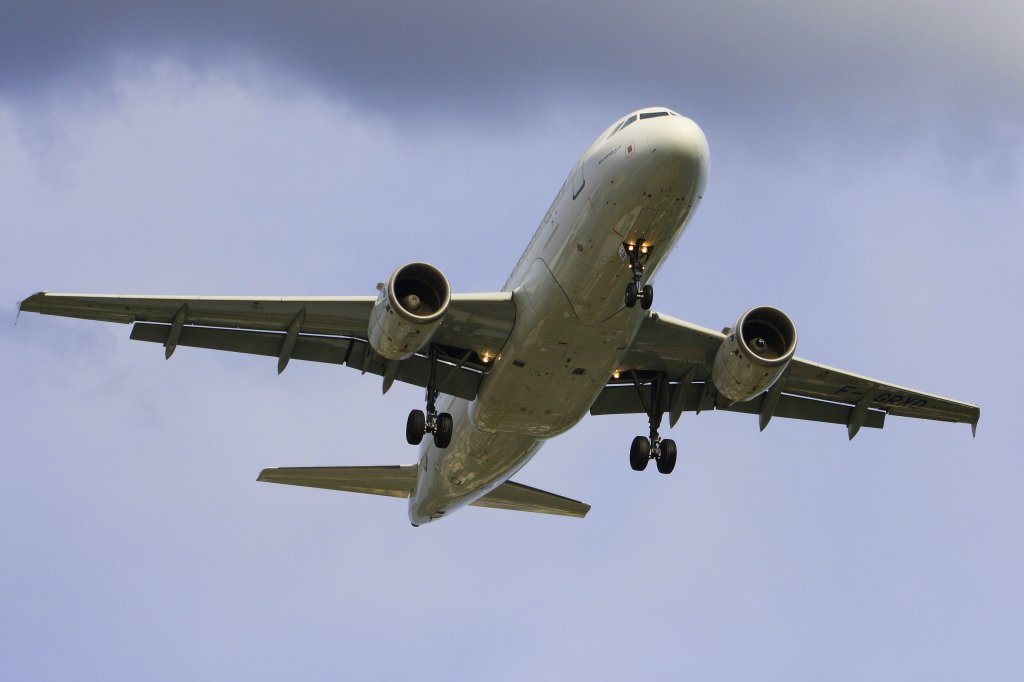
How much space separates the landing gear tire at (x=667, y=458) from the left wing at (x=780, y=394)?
3.52ft

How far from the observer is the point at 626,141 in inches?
847

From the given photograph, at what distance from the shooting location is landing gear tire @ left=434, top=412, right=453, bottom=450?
2494 centimetres

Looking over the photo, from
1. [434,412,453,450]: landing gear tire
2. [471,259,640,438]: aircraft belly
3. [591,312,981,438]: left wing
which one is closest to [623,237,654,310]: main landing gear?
[471,259,640,438]: aircraft belly

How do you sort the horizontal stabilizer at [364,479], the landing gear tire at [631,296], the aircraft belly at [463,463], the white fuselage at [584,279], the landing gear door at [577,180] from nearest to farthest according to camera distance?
the white fuselage at [584,279], the landing gear tire at [631,296], the landing gear door at [577,180], the aircraft belly at [463,463], the horizontal stabilizer at [364,479]

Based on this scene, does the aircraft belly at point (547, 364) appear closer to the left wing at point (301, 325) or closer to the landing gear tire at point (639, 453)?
the left wing at point (301, 325)

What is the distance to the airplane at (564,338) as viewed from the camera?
70.7 ft

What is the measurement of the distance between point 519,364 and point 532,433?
2.43m

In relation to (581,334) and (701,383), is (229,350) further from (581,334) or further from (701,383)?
(701,383)

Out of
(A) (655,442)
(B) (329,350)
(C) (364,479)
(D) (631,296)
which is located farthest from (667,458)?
(C) (364,479)

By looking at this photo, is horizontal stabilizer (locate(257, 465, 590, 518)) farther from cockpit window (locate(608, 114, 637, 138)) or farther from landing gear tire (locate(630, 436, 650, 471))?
cockpit window (locate(608, 114, 637, 138))

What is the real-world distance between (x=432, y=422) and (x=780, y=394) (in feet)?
28.7

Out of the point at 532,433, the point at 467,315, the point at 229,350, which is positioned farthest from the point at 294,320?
the point at 532,433

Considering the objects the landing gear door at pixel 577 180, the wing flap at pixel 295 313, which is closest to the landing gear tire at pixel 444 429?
the wing flap at pixel 295 313

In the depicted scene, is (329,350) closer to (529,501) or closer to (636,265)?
(636,265)
